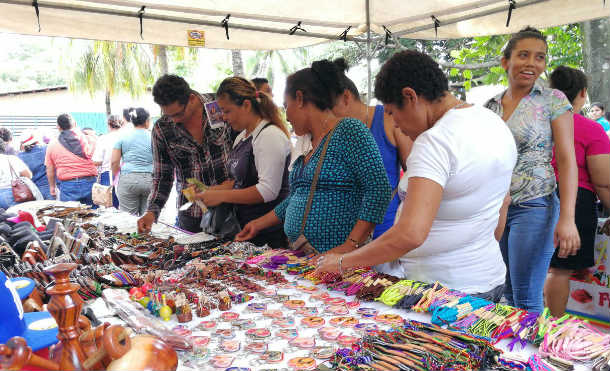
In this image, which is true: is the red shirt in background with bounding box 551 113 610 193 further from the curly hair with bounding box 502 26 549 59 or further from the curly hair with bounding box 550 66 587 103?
the curly hair with bounding box 502 26 549 59

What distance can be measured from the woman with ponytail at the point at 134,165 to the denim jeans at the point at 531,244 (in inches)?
171

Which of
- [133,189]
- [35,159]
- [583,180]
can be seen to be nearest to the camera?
[583,180]

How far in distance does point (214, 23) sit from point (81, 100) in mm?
20338

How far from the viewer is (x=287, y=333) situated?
4.55ft

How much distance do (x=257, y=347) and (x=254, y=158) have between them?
5.37ft

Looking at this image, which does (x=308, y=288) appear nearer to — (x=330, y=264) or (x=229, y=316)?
(x=330, y=264)

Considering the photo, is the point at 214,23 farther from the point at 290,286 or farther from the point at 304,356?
the point at 304,356

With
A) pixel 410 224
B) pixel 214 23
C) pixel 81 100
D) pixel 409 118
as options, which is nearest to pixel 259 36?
pixel 214 23

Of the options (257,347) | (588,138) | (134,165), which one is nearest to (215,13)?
(134,165)

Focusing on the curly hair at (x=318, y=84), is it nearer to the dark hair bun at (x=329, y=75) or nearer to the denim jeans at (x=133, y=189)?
the dark hair bun at (x=329, y=75)

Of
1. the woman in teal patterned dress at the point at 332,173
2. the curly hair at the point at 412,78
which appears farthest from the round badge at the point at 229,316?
the curly hair at the point at 412,78

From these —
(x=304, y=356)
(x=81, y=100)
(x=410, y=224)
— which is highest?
(x=81, y=100)

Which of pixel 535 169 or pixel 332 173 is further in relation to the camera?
pixel 535 169

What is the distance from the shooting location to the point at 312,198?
7.08 ft
